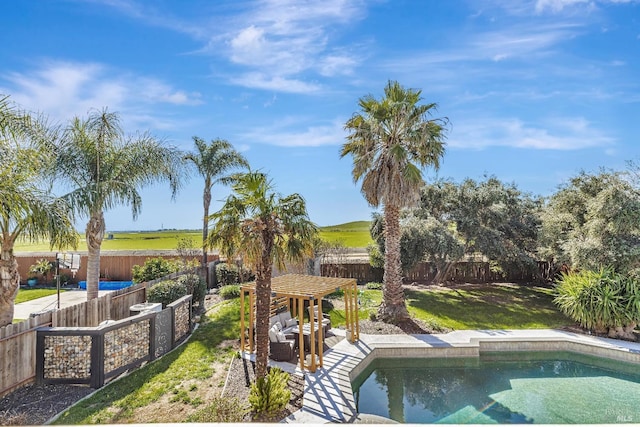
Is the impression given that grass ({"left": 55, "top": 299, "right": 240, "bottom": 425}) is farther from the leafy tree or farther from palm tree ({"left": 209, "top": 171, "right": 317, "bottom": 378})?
the leafy tree

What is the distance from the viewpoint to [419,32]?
10.3 metres

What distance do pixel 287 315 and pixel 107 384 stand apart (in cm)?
513

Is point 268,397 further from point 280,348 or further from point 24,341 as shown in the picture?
point 24,341

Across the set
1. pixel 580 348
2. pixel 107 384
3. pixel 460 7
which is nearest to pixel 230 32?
pixel 460 7

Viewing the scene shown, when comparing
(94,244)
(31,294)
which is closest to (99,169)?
(94,244)

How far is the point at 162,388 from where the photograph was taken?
713cm

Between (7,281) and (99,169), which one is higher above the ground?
(99,169)

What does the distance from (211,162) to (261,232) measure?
42.0ft

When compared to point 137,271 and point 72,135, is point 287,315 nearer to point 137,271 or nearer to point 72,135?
point 137,271

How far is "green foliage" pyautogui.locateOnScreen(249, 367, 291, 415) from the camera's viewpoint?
20.1 feet

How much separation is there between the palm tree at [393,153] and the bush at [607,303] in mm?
5750

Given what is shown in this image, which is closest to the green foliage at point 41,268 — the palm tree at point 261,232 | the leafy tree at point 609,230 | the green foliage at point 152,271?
the green foliage at point 152,271

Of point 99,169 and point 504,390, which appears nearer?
point 504,390

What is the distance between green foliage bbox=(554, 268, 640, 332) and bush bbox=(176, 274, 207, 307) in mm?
13283
